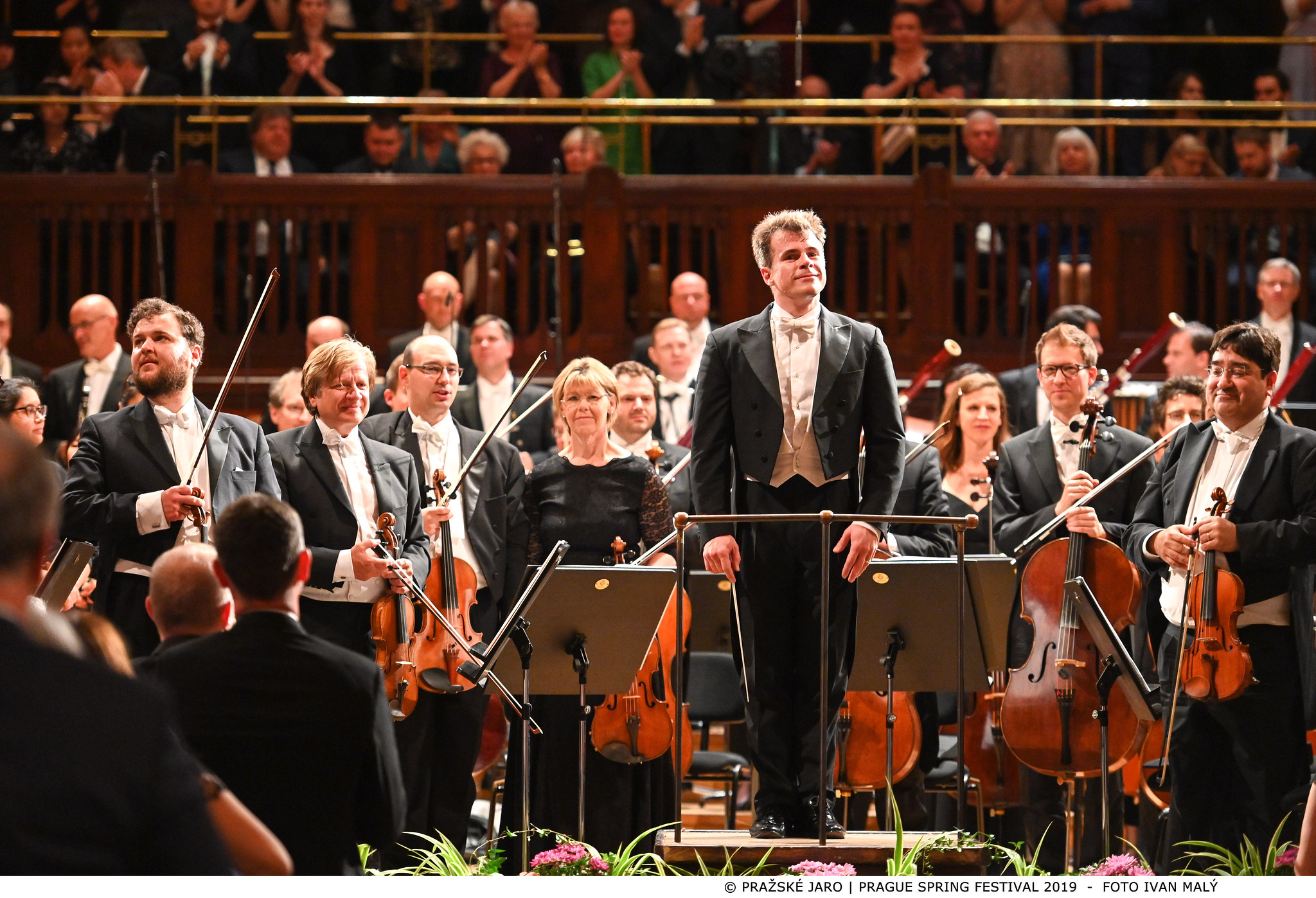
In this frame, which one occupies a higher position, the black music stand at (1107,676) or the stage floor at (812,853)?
the black music stand at (1107,676)

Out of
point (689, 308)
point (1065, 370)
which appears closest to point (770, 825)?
point (1065, 370)

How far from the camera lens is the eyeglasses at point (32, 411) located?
4336 millimetres

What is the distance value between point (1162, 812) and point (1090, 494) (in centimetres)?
92

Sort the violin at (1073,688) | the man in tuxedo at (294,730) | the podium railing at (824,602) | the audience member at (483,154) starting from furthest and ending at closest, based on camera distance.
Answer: the audience member at (483,154) < the violin at (1073,688) < the podium railing at (824,602) < the man in tuxedo at (294,730)

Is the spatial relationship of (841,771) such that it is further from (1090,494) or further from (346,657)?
(346,657)

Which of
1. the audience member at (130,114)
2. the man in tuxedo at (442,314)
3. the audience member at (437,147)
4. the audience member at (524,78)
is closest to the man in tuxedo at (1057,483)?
the man in tuxedo at (442,314)

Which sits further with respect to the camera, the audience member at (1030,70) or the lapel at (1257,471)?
the audience member at (1030,70)

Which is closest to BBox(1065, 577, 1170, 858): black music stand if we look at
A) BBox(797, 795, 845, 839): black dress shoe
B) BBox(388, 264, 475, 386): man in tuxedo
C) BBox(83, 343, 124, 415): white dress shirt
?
BBox(797, 795, 845, 839): black dress shoe

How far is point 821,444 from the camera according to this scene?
3.44 meters

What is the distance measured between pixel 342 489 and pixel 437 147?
377cm

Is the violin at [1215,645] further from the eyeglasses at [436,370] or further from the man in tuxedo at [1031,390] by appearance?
the man in tuxedo at [1031,390]

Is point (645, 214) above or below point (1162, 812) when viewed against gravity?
above
